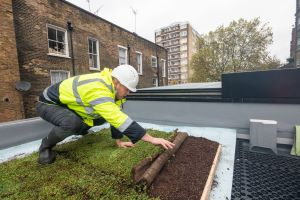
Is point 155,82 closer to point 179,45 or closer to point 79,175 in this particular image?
point 79,175

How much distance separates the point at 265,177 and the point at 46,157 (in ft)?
7.72

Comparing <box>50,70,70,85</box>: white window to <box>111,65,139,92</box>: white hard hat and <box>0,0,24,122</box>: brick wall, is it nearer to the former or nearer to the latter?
<box>0,0,24,122</box>: brick wall

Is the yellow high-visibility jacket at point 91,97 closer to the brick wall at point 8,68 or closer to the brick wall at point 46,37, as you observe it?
the brick wall at point 8,68

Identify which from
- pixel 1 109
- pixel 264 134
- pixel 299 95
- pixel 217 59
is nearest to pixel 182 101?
pixel 264 134

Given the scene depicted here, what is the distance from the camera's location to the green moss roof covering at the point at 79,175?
1353mm

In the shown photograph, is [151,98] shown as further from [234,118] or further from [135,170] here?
[135,170]

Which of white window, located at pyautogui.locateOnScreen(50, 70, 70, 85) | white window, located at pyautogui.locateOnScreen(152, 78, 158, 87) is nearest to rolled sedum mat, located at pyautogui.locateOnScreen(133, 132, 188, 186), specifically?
white window, located at pyautogui.locateOnScreen(50, 70, 70, 85)

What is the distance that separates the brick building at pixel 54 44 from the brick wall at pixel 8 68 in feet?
0.10

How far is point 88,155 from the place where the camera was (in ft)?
6.68

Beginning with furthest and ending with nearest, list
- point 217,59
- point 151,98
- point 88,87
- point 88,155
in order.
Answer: point 217,59 < point 151,98 < point 88,155 < point 88,87

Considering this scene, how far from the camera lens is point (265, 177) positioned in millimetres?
1671

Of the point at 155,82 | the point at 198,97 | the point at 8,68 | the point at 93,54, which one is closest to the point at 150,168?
the point at 198,97

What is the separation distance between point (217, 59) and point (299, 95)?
18.0 metres

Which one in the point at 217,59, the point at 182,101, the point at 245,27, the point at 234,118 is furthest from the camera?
the point at 217,59
